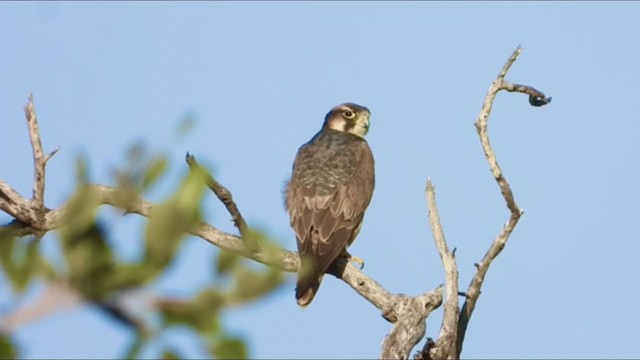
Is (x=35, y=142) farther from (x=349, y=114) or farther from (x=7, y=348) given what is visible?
(x=7, y=348)

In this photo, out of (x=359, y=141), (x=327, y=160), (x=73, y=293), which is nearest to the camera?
(x=73, y=293)

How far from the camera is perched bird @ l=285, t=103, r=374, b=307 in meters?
7.25

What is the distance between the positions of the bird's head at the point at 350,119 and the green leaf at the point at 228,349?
25.9 ft

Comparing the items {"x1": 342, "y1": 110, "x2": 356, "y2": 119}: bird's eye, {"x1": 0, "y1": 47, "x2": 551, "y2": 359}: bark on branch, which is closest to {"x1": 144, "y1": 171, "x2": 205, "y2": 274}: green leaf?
{"x1": 0, "y1": 47, "x2": 551, "y2": 359}: bark on branch

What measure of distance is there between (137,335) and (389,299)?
545cm

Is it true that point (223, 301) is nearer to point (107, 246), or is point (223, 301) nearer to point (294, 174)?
point (107, 246)

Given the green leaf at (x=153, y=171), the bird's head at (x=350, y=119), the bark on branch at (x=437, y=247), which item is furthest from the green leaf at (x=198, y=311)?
the bird's head at (x=350, y=119)

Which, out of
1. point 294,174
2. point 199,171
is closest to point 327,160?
point 294,174

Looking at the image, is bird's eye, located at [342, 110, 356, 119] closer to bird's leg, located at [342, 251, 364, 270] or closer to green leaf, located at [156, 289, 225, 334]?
bird's leg, located at [342, 251, 364, 270]

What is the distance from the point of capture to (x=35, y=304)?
3.38 ft

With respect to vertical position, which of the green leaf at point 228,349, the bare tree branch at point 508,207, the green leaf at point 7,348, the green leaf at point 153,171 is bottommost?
the green leaf at point 7,348

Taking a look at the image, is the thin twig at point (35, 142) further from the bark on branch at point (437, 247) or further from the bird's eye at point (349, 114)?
the bird's eye at point (349, 114)

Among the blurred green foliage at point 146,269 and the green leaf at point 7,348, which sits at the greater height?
the blurred green foliage at point 146,269

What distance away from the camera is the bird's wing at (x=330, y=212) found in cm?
726
